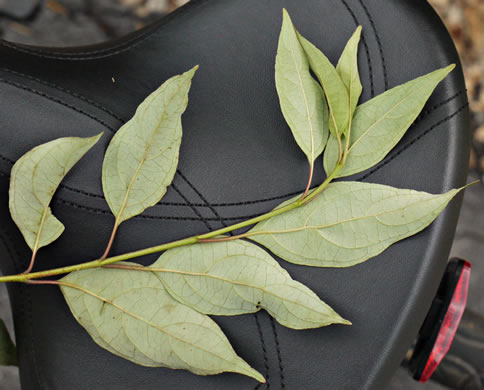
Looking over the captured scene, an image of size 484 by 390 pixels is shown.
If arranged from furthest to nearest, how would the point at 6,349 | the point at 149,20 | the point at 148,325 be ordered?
the point at 149,20 < the point at 6,349 < the point at 148,325

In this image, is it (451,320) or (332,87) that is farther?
(451,320)

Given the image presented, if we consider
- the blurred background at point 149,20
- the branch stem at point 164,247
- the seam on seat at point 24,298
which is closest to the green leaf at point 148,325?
the branch stem at point 164,247

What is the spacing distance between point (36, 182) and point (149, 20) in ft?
2.10

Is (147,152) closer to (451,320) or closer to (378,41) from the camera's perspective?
(378,41)

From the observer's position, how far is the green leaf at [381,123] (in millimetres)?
452

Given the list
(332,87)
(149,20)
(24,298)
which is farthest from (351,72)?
(149,20)

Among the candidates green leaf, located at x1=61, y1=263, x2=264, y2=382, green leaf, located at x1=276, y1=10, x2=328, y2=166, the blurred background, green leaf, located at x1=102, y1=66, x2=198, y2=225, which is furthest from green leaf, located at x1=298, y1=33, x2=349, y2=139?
the blurred background

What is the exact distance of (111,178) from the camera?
44 centimetres

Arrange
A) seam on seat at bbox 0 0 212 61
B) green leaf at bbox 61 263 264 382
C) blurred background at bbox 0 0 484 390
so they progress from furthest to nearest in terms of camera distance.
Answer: blurred background at bbox 0 0 484 390 < seam on seat at bbox 0 0 212 61 < green leaf at bbox 61 263 264 382

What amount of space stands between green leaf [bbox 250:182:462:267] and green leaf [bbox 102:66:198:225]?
0.10m

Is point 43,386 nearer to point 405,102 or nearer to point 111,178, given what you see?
point 111,178

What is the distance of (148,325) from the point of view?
1.39 feet

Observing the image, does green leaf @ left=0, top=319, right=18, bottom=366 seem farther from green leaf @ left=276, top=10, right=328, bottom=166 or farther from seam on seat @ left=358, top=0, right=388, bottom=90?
seam on seat @ left=358, top=0, right=388, bottom=90

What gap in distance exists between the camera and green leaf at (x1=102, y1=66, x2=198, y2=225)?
0.43 m
